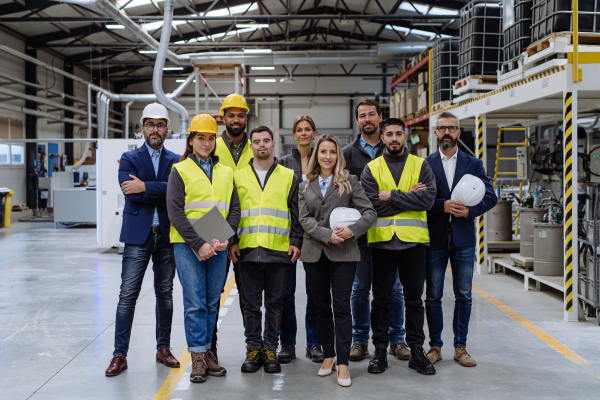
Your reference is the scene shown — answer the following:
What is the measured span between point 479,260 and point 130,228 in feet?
20.9

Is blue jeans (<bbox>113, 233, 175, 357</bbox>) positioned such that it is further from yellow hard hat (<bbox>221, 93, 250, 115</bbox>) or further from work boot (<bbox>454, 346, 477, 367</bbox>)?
work boot (<bbox>454, 346, 477, 367</bbox>)

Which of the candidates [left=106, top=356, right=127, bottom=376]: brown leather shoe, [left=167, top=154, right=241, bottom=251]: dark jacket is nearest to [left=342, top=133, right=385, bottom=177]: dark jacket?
[left=167, top=154, right=241, bottom=251]: dark jacket

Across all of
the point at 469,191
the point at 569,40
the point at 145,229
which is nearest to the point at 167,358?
the point at 145,229

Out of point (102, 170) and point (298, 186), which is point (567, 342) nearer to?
point (298, 186)

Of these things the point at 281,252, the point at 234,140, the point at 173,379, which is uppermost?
the point at 234,140

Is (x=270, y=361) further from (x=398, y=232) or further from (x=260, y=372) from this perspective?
(x=398, y=232)

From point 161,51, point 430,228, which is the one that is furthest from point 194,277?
point 161,51

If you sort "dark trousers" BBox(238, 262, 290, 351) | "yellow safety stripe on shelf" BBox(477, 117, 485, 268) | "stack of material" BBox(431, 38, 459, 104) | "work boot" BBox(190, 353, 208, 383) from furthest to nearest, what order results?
"stack of material" BBox(431, 38, 459, 104), "yellow safety stripe on shelf" BBox(477, 117, 485, 268), "dark trousers" BBox(238, 262, 290, 351), "work boot" BBox(190, 353, 208, 383)

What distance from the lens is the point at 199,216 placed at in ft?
12.7

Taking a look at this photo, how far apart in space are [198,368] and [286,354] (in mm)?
767

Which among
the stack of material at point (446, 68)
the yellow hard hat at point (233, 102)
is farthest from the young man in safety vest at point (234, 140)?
the stack of material at point (446, 68)

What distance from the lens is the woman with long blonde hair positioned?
422 cm

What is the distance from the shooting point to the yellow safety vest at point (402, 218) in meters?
3.89

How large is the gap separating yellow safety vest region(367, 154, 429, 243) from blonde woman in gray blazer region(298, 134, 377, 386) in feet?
0.66
